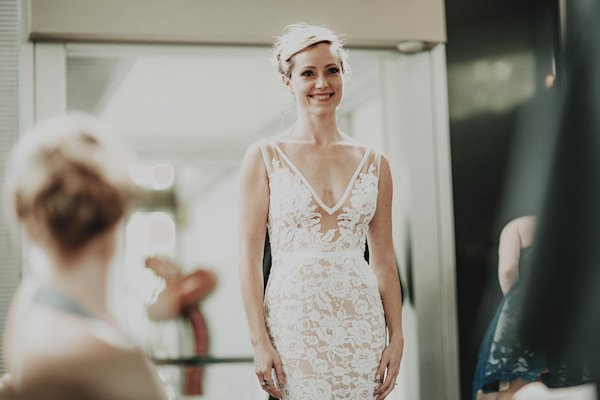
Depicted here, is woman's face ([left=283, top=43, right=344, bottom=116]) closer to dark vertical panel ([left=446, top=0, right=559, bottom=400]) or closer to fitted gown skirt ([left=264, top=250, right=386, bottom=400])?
fitted gown skirt ([left=264, top=250, right=386, bottom=400])

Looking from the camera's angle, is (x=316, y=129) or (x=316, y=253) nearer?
(x=316, y=253)

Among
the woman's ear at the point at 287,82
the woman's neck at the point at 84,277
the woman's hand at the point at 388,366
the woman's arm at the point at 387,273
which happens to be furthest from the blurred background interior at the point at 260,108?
the woman's neck at the point at 84,277

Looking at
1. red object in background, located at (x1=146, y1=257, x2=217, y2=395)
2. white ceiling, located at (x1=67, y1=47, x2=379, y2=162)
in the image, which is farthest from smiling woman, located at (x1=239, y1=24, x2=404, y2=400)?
red object in background, located at (x1=146, y1=257, x2=217, y2=395)

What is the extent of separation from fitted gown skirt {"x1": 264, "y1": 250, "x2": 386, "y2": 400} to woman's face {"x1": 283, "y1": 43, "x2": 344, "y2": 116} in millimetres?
554

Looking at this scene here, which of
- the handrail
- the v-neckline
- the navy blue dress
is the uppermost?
the v-neckline

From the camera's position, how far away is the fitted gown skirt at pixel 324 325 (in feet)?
7.99

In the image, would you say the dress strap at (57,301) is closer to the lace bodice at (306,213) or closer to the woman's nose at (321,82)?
the lace bodice at (306,213)

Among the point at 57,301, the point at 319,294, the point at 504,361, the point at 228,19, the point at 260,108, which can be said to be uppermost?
the point at 228,19

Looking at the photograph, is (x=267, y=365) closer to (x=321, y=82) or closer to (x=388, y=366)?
(x=388, y=366)

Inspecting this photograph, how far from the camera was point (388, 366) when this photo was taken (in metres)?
2.55

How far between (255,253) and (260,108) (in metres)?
2.29

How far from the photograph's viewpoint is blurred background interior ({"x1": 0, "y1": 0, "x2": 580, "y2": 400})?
3.28 meters

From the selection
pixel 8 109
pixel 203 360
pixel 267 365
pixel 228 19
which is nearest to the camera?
pixel 267 365

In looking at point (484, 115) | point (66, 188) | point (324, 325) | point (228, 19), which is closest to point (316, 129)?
point (324, 325)
